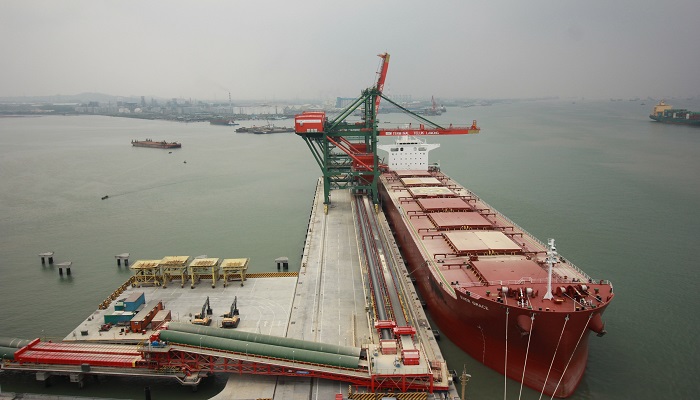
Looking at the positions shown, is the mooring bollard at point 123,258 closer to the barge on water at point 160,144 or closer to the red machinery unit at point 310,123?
the red machinery unit at point 310,123

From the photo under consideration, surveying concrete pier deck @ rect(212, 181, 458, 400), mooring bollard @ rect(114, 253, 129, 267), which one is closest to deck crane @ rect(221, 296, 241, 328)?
concrete pier deck @ rect(212, 181, 458, 400)

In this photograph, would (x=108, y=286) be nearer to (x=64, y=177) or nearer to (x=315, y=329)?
(x=315, y=329)

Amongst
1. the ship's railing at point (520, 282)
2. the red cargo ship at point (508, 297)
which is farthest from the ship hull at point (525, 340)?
the ship's railing at point (520, 282)

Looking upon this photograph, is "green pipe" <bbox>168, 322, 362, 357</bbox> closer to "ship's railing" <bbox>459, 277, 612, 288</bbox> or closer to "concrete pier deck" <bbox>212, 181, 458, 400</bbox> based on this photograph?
"concrete pier deck" <bbox>212, 181, 458, 400</bbox>

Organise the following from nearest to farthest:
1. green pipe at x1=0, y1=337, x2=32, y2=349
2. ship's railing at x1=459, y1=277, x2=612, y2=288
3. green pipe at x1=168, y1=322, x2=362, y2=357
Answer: green pipe at x1=168, y1=322, x2=362, y2=357, ship's railing at x1=459, y1=277, x2=612, y2=288, green pipe at x1=0, y1=337, x2=32, y2=349

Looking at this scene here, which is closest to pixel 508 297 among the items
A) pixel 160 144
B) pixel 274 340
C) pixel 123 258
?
pixel 274 340

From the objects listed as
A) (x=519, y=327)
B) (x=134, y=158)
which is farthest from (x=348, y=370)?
(x=134, y=158)
